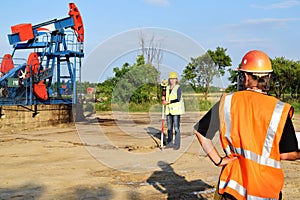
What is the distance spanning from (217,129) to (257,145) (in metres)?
0.41

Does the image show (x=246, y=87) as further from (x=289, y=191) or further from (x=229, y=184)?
(x=289, y=191)

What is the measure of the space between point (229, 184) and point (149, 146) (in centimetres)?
896

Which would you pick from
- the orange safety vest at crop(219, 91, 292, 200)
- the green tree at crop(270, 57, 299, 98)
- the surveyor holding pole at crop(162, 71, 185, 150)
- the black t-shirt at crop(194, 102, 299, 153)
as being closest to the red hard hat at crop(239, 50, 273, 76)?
the orange safety vest at crop(219, 91, 292, 200)

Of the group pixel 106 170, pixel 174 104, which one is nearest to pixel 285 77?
pixel 174 104

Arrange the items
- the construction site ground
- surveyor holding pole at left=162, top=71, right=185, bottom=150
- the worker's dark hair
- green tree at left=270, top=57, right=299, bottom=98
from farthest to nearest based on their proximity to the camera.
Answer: green tree at left=270, top=57, right=299, bottom=98 < surveyor holding pole at left=162, top=71, right=185, bottom=150 < the construction site ground < the worker's dark hair

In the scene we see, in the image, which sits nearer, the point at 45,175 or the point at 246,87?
the point at 246,87

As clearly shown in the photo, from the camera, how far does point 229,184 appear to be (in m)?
2.85

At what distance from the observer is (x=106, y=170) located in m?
8.23

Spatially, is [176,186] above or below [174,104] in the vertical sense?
below

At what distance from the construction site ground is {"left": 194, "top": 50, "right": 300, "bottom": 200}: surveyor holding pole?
3.40 meters

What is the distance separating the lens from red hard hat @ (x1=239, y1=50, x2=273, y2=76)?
9.55 ft

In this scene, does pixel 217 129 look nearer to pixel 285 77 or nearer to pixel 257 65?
pixel 257 65

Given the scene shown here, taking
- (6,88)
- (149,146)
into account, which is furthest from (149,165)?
(6,88)

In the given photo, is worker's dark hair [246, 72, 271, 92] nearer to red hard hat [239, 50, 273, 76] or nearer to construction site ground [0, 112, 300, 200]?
red hard hat [239, 50, 273, 76]
